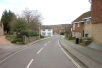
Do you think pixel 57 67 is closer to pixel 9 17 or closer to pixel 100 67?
pixel 100 67

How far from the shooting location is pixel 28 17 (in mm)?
47031

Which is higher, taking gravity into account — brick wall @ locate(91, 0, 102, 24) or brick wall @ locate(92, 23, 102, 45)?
brick wall @ locate(91, 0, 102, 24)

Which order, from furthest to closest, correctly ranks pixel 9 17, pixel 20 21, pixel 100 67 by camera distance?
1. pixel 9 17
2. pixel 20 21
3. pixel 100 67

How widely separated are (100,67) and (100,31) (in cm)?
987

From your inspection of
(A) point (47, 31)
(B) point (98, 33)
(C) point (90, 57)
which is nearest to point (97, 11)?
(B) point (98, 33)

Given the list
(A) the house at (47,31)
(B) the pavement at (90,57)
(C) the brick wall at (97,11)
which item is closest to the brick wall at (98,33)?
(C) the brick wall at (97,11)

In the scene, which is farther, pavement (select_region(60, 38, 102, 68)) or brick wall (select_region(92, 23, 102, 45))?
brick wall (select_region(92, 23, 102, 45))

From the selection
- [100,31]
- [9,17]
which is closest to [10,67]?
[100,31]

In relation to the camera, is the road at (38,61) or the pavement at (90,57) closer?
the pavement at (90,57)

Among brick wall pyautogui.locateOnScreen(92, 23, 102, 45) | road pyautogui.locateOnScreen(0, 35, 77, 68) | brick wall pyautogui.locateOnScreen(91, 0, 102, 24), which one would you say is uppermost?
brick wall pyautogui.locateOnScreen(91, 0, 102, 24)

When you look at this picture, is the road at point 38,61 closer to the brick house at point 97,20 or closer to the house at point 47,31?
the brick house at point 97,20

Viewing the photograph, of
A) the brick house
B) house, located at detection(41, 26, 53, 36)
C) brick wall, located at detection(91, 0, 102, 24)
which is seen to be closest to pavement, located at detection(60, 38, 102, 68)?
the brick house

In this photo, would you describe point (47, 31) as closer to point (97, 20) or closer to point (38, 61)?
point (97, 20)

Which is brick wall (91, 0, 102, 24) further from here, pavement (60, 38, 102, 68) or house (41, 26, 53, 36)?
house (41, 26, 53, 36)
